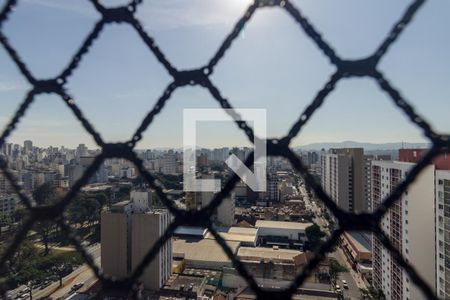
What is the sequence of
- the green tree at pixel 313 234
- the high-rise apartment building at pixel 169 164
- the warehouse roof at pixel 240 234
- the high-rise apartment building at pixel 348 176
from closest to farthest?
the green tree at pixel 313 234
the warehouse roof at pixel 240 234
the high-rise apartment building at pixel 348 176
the high-rise apartment building at pixel 169 164

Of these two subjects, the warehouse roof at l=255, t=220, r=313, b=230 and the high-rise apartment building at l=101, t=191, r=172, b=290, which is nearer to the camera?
the high-rise apartment building at l=101, t=191, r=172, b=290

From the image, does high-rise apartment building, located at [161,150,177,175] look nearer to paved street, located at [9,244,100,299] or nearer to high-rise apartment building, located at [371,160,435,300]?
paved street, located at [9,244,100,299]

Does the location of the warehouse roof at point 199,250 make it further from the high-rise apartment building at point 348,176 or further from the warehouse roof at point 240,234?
the high-rise apartment building at point 348,176

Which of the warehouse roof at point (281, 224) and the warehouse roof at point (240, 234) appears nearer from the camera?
the warehouse roof at point (240, 234)

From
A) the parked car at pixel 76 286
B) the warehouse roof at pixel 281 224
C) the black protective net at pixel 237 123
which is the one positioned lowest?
the parked car at pixel 76 286

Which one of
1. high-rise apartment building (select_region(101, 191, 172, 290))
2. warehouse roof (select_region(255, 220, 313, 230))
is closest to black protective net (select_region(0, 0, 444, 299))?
high-rise apartment building (select_region(101, 191, 172, 290))

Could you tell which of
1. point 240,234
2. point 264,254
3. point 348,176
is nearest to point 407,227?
point 264,254

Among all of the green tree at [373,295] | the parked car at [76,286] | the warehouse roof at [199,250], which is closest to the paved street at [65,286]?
the parked car at [76,286]
